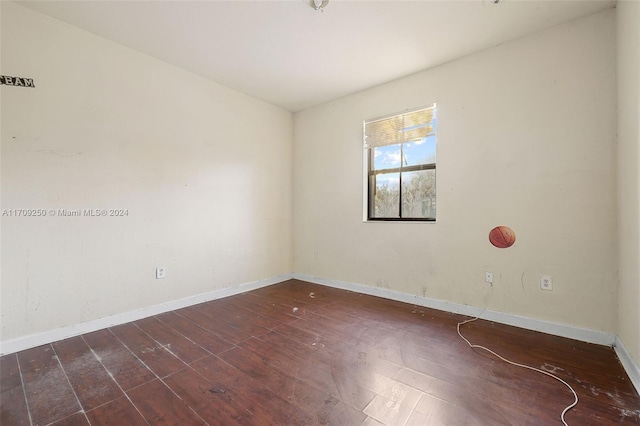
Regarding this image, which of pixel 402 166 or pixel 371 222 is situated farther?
pixel 371 222

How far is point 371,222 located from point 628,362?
8.04 ft

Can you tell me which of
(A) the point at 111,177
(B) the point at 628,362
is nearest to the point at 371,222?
(B) the point at 628,362

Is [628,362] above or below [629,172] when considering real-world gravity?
below

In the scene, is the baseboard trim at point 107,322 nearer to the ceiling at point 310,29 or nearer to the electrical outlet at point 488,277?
the ceiling at point 310,29

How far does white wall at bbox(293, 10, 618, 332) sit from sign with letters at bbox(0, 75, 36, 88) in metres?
3.40

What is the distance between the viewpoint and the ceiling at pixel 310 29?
2158 millimetres

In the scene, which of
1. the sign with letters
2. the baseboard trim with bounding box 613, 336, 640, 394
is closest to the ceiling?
the sign with letters

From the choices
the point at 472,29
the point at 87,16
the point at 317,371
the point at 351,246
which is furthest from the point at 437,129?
the point at 87,16

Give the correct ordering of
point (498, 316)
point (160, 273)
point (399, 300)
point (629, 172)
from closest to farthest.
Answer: point (629, 172), point (498, 316), point (160, 273), point (399, 300)

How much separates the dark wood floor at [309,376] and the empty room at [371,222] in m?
0.02

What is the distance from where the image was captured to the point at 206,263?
3.37m

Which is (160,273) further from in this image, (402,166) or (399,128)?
(399,128)

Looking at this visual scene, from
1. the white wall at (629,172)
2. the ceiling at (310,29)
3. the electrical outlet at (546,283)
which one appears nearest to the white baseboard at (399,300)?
the white wall at (629,172)

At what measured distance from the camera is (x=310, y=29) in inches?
95.3
